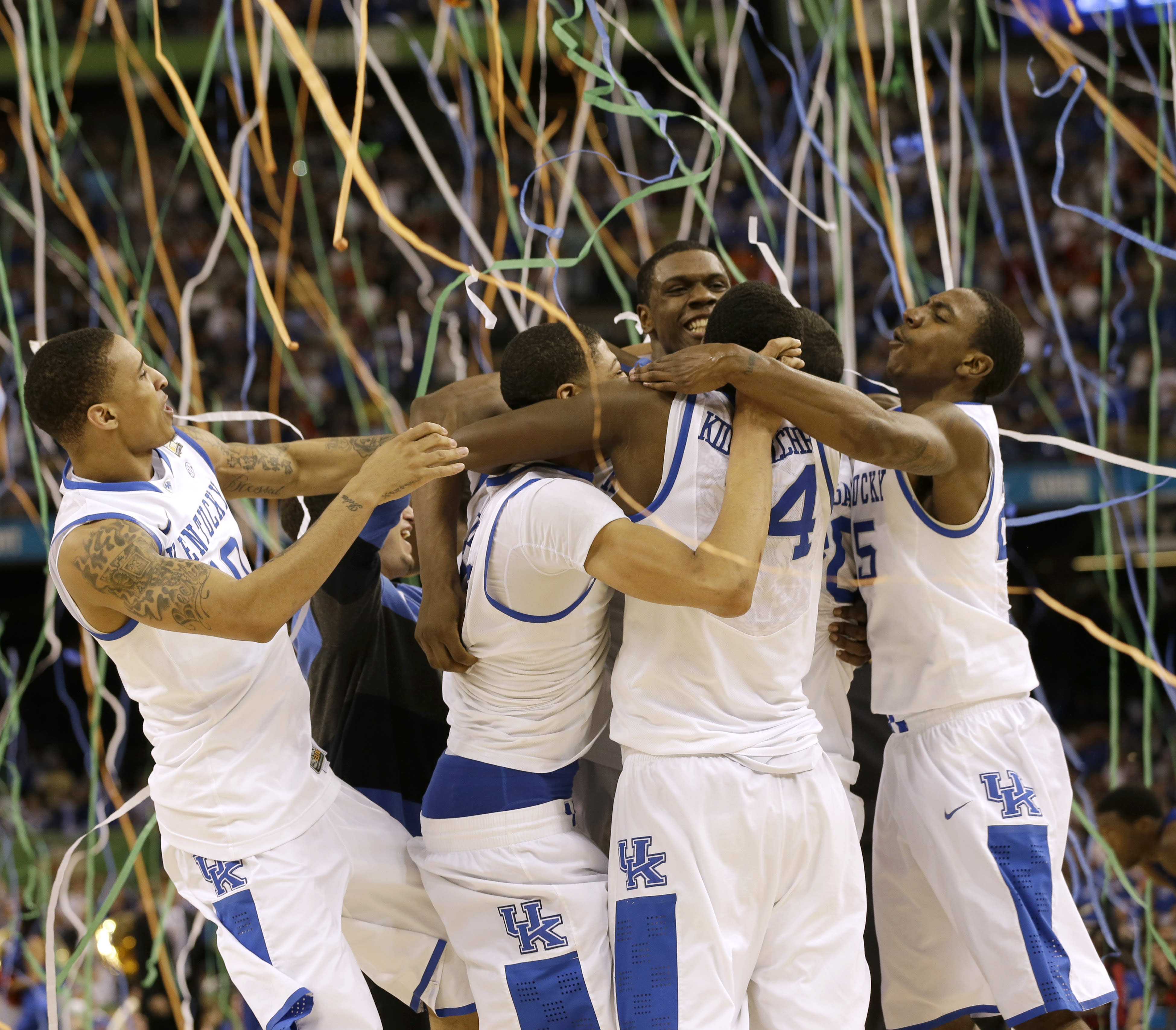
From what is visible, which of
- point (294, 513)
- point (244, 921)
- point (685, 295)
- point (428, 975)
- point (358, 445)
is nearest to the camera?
point (244, 921)

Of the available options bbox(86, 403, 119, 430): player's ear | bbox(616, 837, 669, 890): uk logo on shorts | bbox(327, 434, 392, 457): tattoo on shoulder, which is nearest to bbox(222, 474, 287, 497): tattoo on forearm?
bbox(327, 434, 392, 457): tattoo on shoulder

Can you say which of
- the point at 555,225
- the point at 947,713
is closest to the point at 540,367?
the point at 947,713

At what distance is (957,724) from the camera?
2648mm

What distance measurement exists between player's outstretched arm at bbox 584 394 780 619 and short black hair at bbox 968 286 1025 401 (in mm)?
837

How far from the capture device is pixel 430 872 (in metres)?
2.46

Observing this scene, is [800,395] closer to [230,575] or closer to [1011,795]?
[1011,795]

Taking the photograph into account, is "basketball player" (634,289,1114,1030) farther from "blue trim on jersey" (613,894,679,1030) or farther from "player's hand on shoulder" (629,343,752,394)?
"blue trim on jersey" (613,894,679,1030)

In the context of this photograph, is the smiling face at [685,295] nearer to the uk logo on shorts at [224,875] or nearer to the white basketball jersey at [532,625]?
the white basketball jersey at [532,625]

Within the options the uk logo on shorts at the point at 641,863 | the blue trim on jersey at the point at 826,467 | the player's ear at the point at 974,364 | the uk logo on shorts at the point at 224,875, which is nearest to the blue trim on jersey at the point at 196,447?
the uk logo on shorts at the point at 224,875

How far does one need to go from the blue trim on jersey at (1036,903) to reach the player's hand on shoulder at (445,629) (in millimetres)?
1215

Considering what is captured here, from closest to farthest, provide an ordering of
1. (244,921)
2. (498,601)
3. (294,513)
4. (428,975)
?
(244,921) < (498,601) < (428,975) < (294,513)

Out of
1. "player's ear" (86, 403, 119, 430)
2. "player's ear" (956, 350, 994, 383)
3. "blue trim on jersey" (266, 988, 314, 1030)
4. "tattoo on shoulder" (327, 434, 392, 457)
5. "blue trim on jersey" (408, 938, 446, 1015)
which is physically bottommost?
"blue trim on jersey" (408, 938, 446, 1015)

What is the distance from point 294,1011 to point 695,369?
4.75 ft

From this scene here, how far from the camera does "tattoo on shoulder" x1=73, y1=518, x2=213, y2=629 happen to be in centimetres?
212
